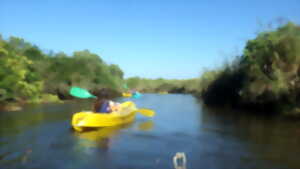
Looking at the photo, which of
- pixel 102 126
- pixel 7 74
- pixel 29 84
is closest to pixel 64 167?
pixel 102 126

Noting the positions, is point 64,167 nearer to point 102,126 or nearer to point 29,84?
point 102,126

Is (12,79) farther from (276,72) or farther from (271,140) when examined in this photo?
(271,140)

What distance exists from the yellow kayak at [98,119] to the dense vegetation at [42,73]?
1364 centimetres

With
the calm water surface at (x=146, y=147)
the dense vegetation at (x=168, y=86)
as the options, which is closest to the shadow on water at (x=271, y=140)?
the calm water surface at (x=146, y=147)

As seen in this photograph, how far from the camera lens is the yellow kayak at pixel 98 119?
420 inches

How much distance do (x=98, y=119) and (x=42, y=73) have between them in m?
27.5

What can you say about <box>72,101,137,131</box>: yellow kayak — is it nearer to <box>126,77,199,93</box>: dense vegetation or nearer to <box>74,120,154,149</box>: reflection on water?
<box>74,120,154,149</box>: reflection on water

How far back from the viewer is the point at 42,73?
117 feet

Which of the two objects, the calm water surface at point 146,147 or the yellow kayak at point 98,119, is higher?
the yellow kayak at point 98,119

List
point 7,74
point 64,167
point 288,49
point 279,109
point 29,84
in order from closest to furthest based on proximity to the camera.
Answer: point 64,167 < point 288,49 < point 279,109 < point 7,74 < point 29,84

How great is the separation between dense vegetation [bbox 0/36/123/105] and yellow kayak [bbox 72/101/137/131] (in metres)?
13.6

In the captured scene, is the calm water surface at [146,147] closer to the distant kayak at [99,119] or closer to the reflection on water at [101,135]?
the reflection on water at [101,135]

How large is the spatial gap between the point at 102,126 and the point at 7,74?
53.0 ft

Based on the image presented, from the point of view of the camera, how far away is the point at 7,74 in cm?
2353
